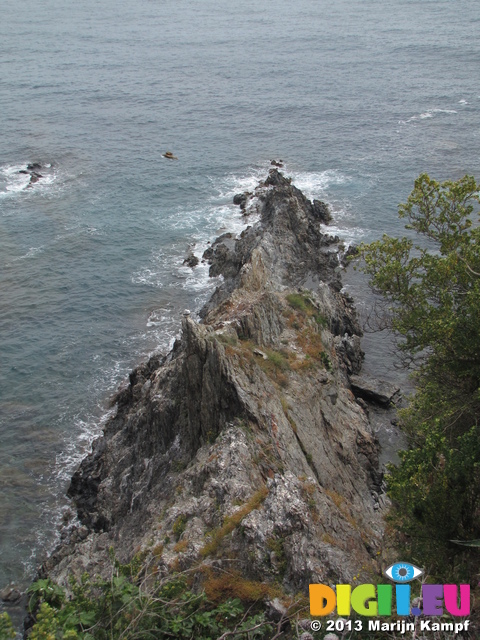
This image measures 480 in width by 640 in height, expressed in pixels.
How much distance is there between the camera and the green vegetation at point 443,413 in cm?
1839

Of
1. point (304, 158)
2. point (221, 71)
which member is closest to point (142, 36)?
point (221, 71)

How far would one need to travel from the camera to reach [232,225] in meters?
77.5

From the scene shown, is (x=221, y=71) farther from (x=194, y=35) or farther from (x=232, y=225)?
(x=232, y=225)

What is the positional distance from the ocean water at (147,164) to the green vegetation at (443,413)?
26.0 m

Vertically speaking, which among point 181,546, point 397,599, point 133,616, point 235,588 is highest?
point 181,546

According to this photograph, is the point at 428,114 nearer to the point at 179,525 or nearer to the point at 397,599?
the point at 179,525

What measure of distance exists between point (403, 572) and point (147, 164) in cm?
8976

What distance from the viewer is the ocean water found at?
49500 mm

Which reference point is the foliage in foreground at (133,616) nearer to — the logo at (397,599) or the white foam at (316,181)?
the logo at (397,599)

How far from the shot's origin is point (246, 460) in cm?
2683

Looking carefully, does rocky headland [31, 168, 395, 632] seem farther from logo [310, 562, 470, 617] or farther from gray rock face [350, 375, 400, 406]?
logo [310, 562, 470, 617]

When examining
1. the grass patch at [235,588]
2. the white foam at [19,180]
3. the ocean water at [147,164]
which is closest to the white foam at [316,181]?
the ocean water at [147,164]

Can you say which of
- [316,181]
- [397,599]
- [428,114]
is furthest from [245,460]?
[428,114]

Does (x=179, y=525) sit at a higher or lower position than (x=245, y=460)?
lower
